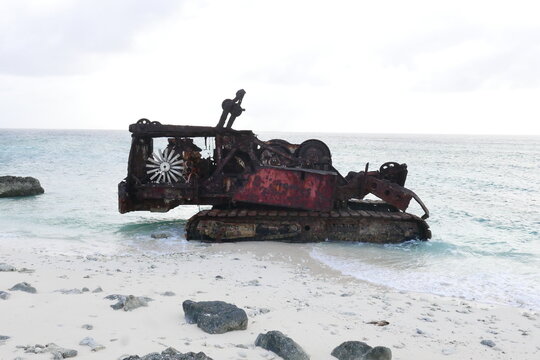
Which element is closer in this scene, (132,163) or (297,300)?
(297,300)

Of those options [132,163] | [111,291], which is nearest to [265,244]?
[132,163]

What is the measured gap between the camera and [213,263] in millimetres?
7609

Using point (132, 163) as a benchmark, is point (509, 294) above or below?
below

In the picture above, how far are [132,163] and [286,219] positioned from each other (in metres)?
3.63

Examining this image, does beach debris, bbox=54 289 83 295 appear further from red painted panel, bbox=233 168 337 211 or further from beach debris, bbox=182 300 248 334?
red painted panel, bbox=233 168 337 211

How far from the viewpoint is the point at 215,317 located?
4.27 meters

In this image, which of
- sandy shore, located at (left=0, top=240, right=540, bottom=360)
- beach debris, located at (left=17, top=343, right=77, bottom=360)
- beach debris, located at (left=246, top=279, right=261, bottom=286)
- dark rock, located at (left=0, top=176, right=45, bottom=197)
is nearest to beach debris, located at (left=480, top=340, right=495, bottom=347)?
sandy shore, located at (left=0, top=240, right=540, bottom=360)

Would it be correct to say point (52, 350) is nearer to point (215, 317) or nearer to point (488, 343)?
point (215, 317)

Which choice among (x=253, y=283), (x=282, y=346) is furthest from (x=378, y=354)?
(x=253, y=283)

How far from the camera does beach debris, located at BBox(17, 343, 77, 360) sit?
355 centimetres

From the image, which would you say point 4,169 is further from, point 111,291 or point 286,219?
point 111,291

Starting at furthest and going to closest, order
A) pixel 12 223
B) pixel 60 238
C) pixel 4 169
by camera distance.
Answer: pixel 4 169, pixel 12 223, pixel 60 238

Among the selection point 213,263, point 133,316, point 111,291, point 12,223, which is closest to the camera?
point 133,316

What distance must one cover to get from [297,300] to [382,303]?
3.63ft
